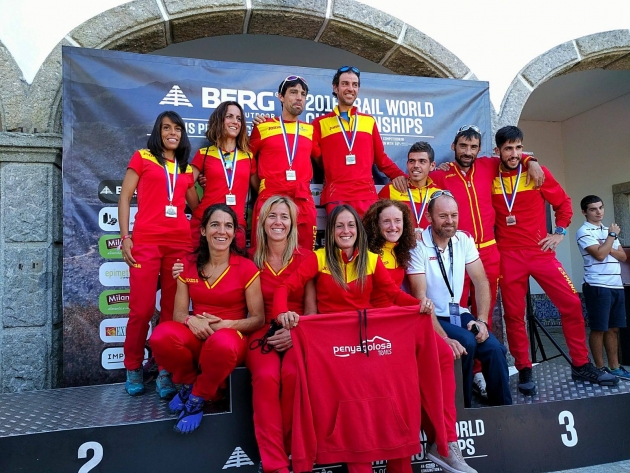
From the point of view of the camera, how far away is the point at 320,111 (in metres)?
4.30

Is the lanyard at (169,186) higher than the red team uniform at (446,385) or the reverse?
higher

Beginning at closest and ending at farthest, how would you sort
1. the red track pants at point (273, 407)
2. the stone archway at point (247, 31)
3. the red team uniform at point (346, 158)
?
the red track pants at point (273, 407), the red team uniform at point (346, 158), the stone archway at point (247, 31)

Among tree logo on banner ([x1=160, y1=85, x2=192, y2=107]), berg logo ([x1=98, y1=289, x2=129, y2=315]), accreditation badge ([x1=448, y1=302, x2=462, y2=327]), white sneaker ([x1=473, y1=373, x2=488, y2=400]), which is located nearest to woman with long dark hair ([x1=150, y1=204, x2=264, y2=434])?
berg logo ([x1=98, y1=289, x2=129, y2=315])

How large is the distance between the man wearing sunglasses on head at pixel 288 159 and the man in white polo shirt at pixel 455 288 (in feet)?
2.81

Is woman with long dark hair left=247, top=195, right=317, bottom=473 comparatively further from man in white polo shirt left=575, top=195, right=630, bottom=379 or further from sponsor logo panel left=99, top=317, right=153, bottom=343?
man in white polo shirt left=575, top=195, right=630, bottom=379

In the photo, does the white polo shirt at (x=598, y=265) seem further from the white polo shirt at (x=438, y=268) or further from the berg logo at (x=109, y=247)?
the berg logo at (x=109, y=247)

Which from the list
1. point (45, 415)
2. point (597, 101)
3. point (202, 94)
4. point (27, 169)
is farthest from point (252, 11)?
point (597, 101)

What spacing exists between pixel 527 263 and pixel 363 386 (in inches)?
76.9

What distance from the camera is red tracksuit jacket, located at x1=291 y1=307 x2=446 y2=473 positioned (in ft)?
7.83

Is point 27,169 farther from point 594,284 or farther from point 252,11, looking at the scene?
point 594,284

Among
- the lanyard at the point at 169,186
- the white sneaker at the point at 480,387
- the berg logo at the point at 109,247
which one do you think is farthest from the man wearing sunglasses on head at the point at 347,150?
the berg logo at the point at 109,247

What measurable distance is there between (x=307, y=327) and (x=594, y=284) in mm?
3268

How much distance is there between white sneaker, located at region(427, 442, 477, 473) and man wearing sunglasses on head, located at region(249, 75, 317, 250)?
1652mm

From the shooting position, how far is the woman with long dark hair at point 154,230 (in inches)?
123
